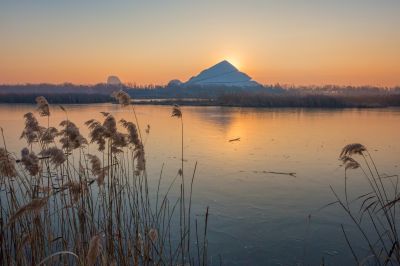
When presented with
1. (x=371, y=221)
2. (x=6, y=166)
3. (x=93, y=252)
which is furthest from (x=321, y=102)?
(x=93, y=252)

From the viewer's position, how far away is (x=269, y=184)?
737cm

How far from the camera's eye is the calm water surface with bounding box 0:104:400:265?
460 centimetres

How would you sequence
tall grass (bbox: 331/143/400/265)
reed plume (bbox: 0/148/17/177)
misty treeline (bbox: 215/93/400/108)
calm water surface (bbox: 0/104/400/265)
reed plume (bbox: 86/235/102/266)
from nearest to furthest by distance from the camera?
reed plume (bbox: 86/235/102/266), reed plume (bbox: 0/148/17/177), tall grass (bbox: 331/143/400/265), calm water surface (bbox: 0/104/400/265), misty treeline (bbox: 215/93/400/108)

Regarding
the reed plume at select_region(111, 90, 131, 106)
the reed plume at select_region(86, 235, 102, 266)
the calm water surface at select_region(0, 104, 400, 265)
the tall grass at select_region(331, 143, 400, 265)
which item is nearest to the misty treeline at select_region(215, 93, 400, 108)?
the calm water surface at select_region(0, 104, 400, 265)

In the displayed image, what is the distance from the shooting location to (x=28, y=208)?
4.27 ft

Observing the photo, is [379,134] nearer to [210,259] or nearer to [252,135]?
[252,135]

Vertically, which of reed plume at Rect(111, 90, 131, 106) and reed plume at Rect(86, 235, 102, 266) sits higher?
reed plume at Rect(111, 90, 131, 106)

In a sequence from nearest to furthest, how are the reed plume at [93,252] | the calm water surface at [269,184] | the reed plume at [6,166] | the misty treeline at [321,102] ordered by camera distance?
the reed plume at [93,252]
the reed plume at [6,166]
the calm water surface at [269,184]
the misty treeline at [321,102]

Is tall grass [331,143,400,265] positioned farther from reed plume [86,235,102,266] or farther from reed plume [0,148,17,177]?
reed plume [0,148,17,177]

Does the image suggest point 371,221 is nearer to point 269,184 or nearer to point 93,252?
point 269,184

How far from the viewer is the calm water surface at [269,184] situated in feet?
15.1

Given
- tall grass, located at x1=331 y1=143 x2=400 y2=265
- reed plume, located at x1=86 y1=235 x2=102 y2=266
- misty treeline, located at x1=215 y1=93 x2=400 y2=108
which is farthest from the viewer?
misty treeline, located at x1=215 y1=93 x2=400 y2=108

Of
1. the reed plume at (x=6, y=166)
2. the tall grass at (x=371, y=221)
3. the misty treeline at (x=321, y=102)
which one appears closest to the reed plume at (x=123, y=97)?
the reed plume at (x=6, y=166)

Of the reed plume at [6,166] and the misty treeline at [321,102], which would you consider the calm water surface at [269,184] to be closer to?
the reed plume at [6,166]
